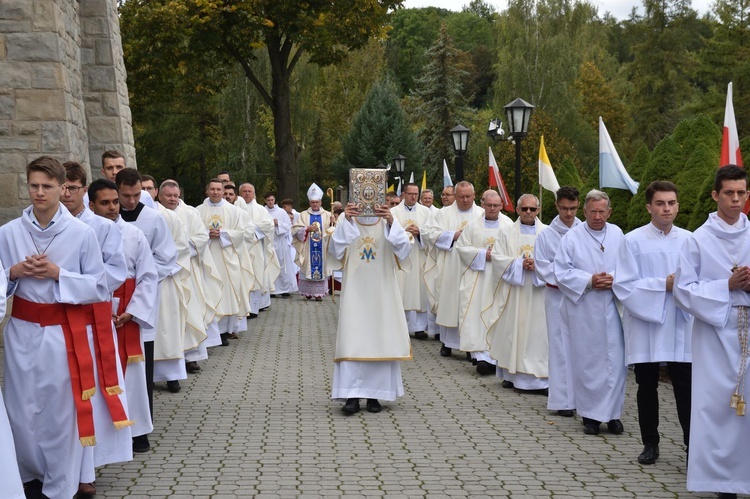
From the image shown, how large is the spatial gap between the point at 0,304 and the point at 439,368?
779cm

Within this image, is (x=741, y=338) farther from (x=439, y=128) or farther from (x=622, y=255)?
(x=439, y=128)

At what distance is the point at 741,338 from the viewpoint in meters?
6.20

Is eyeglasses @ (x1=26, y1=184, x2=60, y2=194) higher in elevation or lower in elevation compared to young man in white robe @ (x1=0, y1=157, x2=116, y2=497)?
higher

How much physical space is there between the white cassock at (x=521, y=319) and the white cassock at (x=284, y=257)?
12.7m

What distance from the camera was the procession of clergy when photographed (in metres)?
6.18

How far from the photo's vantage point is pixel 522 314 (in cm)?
1088

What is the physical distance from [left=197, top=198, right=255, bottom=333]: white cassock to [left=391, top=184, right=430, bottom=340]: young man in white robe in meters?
2.29

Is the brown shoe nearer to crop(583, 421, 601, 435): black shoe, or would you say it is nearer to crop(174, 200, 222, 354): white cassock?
crop(583, 421, 601, 435): black shoe

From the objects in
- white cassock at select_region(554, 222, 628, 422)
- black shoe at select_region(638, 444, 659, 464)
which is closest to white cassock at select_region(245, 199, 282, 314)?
white cassock at select_region(554, 222, 628, 422)

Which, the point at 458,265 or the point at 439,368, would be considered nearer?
the point at 439,368

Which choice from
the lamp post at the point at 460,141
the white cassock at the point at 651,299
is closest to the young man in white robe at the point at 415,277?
the lamp post at the point at 460,141

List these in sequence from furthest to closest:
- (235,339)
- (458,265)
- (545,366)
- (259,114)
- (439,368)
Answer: (259,114)
(235,339)
(458,265)
(439,368)
(545,366)

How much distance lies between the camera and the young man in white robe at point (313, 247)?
22797 mm

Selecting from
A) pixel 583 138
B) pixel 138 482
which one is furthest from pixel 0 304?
pixel 583 138
